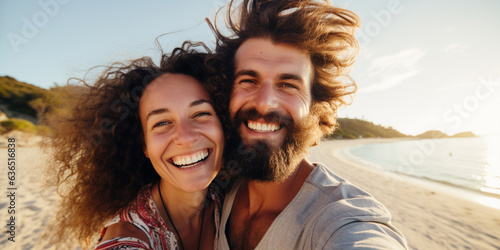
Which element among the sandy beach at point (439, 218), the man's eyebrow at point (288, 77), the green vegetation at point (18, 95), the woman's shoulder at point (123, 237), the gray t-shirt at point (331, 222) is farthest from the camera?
the green vegetation at point (18, 95)

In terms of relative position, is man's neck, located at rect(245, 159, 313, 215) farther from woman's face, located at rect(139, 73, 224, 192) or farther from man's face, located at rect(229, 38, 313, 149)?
woman's face, located at rect(139, 73, 224, 192)

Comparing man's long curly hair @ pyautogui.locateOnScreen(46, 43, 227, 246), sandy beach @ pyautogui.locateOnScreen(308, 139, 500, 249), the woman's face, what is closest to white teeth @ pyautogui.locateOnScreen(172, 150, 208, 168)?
the woman's face

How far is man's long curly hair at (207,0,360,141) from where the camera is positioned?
2699mm

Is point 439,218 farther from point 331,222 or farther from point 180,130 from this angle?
point 180,130

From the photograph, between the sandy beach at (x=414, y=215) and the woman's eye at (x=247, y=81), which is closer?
the woman's eye at (x=247, y=81)

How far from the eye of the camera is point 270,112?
7.80 feet

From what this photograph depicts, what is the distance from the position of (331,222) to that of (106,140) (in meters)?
2.32

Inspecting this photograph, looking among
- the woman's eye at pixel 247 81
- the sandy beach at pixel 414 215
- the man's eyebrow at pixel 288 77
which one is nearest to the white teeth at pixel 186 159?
the woman's eye at pixel 247 81

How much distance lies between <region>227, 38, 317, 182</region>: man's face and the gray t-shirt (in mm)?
349

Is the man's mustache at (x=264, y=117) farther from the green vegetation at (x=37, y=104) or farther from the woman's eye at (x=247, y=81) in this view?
the green vegetation at (x=37, y=104)

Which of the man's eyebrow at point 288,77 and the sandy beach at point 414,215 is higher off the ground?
the man's eyebrow at point 288,77

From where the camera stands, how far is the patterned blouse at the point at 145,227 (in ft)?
5.58

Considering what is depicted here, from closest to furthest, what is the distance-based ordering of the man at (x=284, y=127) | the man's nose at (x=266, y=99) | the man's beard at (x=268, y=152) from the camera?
the man at (x=284, y=127) < the man's beard at (x=268, y=152) < the man's nose at (x=266, y=99)

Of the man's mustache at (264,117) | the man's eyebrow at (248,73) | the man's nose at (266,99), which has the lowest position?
the man's mustache at (264,117)
